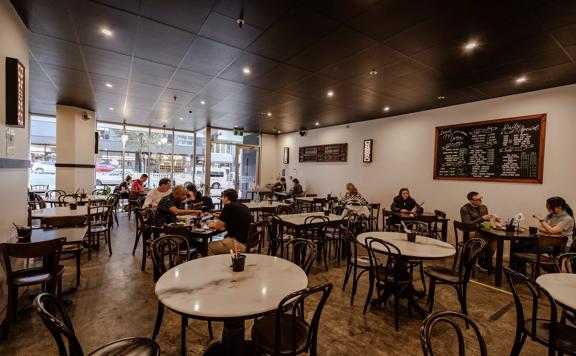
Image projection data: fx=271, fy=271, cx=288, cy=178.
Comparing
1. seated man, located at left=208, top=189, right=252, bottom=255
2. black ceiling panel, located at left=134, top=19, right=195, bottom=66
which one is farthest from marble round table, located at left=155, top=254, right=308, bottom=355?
black ceiling panel, located at left=134, top=19, right=195, bottom=66

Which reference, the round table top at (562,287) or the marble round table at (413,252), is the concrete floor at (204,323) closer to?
the marble round table at (413,252)

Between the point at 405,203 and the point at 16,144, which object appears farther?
the point at 405,203

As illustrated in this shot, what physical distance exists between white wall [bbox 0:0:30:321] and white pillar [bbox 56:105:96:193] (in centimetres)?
476

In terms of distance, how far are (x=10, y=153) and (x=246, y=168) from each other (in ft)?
28.8

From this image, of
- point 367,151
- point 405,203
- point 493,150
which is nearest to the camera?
point 493,150

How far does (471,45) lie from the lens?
332 centimetres

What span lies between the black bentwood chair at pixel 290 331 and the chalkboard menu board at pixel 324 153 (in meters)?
7.25

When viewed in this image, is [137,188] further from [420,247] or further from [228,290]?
[420,247]

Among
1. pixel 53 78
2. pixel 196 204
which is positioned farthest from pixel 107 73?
pixel 196 204

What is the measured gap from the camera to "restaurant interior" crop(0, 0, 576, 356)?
2.06 metres

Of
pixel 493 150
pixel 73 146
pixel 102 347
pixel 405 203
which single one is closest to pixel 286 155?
pixel 405 203

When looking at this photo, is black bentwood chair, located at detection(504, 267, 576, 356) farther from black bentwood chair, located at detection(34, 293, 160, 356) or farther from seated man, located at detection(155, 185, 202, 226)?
seated man, located at detection(155, 185, 202, 226)

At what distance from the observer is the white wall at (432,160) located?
4535 millimetres

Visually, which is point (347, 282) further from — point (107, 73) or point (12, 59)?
point (107, 73)
